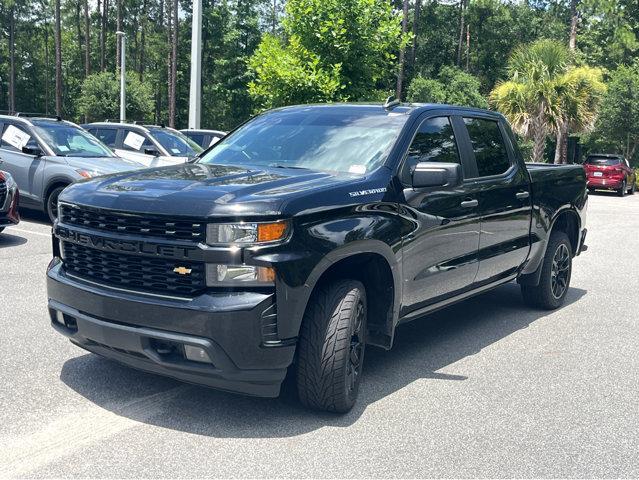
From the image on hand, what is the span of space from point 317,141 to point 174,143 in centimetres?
1018

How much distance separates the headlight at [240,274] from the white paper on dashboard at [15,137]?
928 cm

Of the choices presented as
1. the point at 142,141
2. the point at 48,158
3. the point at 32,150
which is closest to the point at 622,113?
the point at 142,141

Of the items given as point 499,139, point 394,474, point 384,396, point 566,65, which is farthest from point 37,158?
point 566,65

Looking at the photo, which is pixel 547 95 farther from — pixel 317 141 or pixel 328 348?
pixel 328 348

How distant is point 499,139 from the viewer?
625cm

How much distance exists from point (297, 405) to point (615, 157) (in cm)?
2770

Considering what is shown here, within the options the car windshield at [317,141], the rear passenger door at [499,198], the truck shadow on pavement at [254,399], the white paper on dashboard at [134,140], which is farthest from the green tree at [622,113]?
the car windshield at [317,141]

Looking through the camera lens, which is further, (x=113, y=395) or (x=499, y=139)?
(x=499, y=139)

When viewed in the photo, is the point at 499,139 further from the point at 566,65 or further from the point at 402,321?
the point at 566,65

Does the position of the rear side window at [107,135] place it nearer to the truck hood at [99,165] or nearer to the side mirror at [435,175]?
the truck hood at [99,165]

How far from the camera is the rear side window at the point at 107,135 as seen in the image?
1480cm

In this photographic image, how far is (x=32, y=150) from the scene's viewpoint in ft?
37.3

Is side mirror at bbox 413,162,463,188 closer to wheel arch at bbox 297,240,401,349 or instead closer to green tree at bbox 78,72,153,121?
wheel arch at bbox 297,240,401,349

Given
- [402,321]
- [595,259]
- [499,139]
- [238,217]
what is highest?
[499,139]
